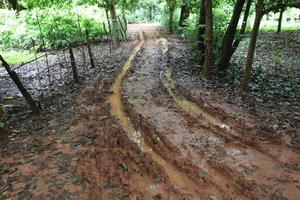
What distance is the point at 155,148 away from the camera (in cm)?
698

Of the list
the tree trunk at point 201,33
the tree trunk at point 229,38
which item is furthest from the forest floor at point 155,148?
the tree trunk at point 201,33

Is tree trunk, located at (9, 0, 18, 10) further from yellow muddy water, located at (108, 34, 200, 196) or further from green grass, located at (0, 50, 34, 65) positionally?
yellow muddy water, located at (108, 34, 200, 196)

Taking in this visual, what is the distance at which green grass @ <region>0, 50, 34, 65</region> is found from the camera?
1644cm

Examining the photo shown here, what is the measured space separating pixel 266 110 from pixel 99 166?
4779mm

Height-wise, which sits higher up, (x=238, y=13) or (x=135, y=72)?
(x=238, y=13)

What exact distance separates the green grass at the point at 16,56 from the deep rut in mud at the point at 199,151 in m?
8.39

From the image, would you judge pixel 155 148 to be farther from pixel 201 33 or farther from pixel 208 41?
pixel 201 33

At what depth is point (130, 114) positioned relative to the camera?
862cm

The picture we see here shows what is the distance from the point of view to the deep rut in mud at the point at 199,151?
224 inches

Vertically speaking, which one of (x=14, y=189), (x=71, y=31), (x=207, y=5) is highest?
(x=207, y=5)

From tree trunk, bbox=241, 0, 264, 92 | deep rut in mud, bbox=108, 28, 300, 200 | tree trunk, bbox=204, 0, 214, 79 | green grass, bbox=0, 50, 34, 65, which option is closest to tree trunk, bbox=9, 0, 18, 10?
green grass, bbox=0, 50, 34, 65

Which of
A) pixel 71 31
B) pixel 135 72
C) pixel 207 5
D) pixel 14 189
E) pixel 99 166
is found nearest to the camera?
pixel 14 189

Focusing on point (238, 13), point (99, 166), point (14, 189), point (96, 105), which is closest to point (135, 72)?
point (96, 105)

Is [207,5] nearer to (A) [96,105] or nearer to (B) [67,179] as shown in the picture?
(A) [96,105]
